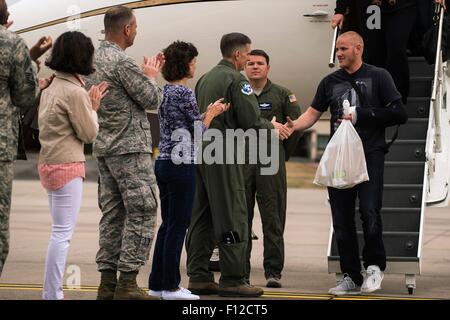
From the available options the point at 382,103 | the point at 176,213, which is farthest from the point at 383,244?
the point at 176,213

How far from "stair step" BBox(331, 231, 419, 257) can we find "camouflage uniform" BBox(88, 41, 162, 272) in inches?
74.3

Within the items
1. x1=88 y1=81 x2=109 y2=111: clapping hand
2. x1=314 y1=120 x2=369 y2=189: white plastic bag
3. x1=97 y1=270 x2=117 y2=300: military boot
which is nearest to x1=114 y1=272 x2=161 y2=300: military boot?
x1=97 y1=270 x2=117 y2=300: military boot

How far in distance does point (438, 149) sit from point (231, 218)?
2507 mm

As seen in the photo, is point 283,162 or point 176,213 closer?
point 176,213

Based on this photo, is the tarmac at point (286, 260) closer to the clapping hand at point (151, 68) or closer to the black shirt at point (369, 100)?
the black shirt at point (369, 100)

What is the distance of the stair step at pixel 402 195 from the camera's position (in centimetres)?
929

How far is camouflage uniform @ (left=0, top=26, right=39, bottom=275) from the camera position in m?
6.94

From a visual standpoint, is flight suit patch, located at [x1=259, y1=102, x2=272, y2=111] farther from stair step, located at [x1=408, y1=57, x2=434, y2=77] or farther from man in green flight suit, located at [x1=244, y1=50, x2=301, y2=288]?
stair step, located at [x1=408, y1=57, x2=434, y2=77]

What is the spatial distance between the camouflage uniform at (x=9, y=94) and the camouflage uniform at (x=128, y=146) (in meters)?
0.79

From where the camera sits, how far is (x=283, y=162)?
9797 mm

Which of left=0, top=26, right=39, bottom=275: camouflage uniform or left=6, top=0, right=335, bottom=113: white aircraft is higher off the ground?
left=6, top=0, right=335, bottom=113: white aircraft

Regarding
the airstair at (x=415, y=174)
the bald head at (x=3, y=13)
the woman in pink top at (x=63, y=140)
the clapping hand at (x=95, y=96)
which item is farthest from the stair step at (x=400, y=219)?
the bald head at (x=3, y=13)

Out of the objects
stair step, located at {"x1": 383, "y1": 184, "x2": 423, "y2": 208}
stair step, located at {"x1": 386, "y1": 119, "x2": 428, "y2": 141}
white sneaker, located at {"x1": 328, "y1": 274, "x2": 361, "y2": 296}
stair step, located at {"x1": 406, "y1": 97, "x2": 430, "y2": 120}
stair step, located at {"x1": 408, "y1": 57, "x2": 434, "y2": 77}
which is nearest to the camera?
white sneaker, located at {"x1": 328, "y1": 274, "x2": 361, "y2": 296}

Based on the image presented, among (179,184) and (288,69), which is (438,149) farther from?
(179,184)
